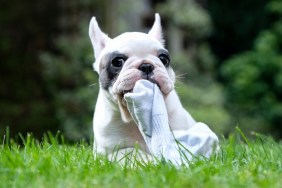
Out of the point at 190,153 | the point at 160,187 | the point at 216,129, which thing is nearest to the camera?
the point at 160,187

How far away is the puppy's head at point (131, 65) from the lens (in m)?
3.79

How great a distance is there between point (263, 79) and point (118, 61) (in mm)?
8663

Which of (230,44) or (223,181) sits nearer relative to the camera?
(223,181)

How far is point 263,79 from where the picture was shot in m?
12.3

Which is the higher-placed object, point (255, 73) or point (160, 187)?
point (255, 73)

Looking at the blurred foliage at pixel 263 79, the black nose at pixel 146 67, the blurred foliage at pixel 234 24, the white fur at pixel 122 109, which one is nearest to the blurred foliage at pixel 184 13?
the blurred foliage at pixel 263 79

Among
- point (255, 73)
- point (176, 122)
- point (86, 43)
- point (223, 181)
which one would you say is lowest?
point (223, 181)

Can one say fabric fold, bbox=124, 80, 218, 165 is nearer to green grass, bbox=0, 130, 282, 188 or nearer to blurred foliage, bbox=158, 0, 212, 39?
green grass, bbox=0, 130, 282, 188

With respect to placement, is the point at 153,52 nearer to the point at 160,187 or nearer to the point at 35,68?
the point at 160,187

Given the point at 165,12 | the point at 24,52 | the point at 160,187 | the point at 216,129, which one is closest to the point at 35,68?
the point at 24,52

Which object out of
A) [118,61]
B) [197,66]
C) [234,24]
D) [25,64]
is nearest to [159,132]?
[118,61]

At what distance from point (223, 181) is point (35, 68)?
32.8 feet

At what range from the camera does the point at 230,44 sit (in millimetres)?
14938

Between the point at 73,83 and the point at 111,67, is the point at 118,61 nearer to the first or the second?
the point at 111,67
